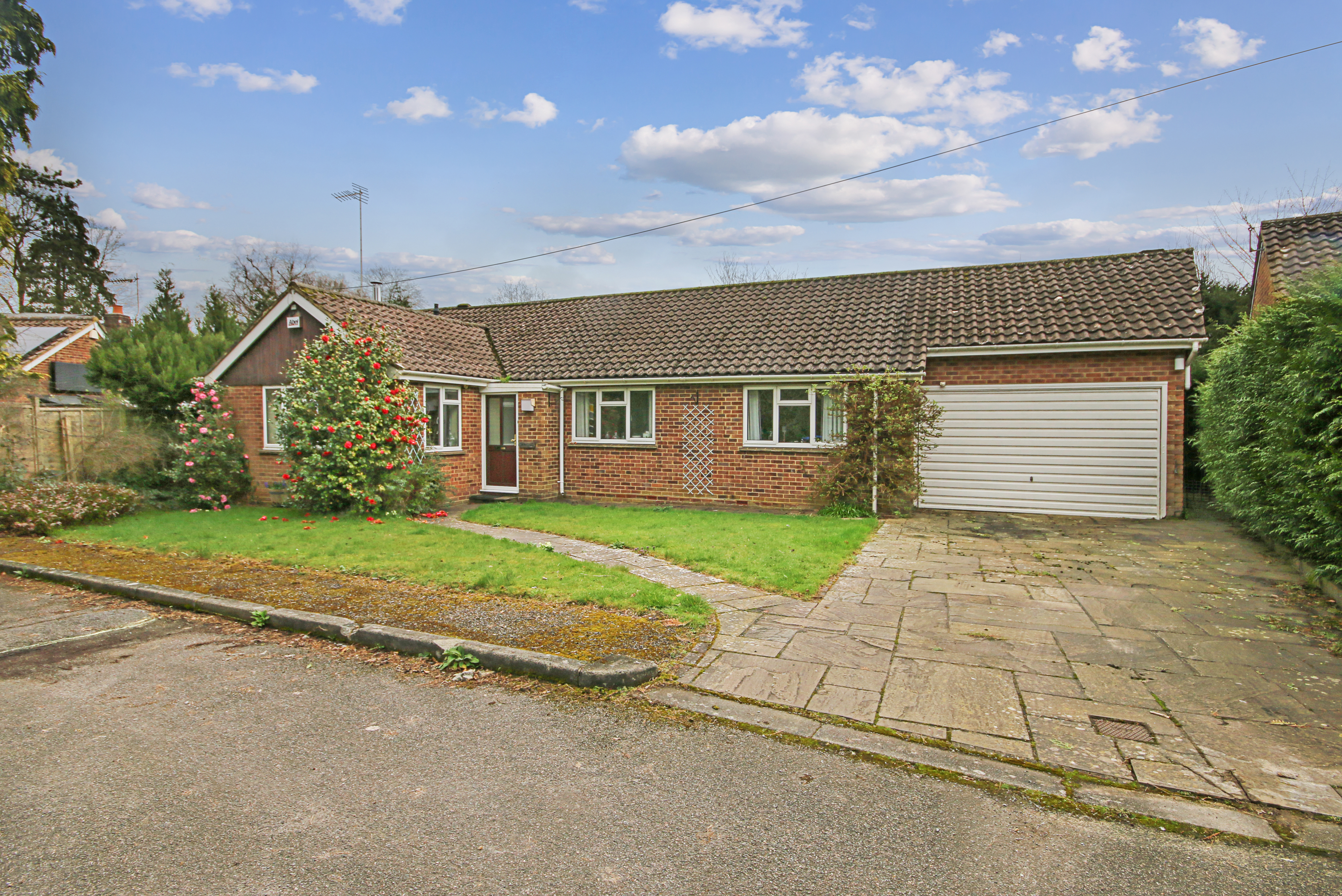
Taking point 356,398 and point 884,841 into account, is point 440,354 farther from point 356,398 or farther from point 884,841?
point 884,841

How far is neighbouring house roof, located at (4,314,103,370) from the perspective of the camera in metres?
24.2

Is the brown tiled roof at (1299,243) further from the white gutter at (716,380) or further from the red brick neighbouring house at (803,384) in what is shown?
the white gutter at (716,380)

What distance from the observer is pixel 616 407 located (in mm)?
15742

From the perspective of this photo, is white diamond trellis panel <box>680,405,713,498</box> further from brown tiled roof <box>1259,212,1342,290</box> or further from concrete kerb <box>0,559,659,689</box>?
brown tiled roof <box>1259,212,1342,290</box>

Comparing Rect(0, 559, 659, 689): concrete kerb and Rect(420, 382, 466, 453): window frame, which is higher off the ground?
Rect(420, 382, 466, 453): window frame

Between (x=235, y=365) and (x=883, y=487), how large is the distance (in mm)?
13706

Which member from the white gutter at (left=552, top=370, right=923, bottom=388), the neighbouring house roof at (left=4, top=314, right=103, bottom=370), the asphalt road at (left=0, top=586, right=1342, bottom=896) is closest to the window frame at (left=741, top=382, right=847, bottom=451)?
the white gutter at (left=552, top=370, right=923, bottom=388)

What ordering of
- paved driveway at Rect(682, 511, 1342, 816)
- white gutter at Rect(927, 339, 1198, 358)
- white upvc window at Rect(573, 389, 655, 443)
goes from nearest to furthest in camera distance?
paved driveway at Rect(682, 511, 1342, 816) < white gutter at Rect(927, 339, 1198, 358) < white upvc window at Rect(573, 389, 655, 443)

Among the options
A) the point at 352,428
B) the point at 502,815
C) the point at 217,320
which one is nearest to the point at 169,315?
the point at 217,320

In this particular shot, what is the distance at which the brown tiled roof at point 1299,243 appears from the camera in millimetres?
14750

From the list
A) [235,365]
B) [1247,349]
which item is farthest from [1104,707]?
[235,365]

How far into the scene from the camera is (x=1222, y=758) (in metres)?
3.80

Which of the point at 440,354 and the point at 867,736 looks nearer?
the point at 867,736

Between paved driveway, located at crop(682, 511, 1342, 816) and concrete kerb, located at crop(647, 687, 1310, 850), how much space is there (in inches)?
5.3
